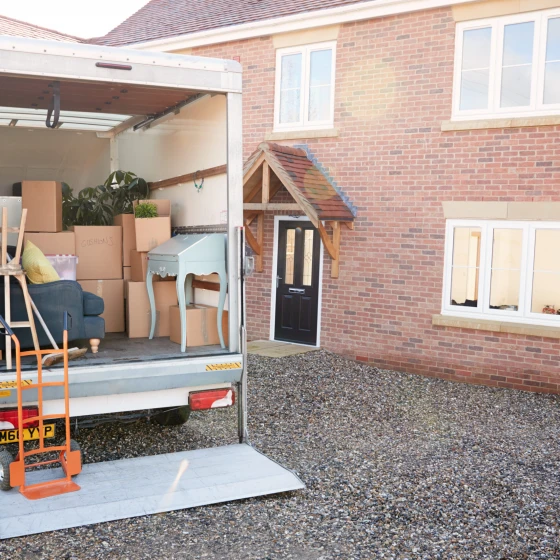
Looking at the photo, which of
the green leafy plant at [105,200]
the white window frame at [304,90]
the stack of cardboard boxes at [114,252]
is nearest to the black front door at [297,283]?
the white window frame at [304,90]

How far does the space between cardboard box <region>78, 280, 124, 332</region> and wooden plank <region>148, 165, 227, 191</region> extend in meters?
1.07

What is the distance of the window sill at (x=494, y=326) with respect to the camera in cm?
899

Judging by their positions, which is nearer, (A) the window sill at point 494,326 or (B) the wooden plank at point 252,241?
(A) the window sill at point 494,326

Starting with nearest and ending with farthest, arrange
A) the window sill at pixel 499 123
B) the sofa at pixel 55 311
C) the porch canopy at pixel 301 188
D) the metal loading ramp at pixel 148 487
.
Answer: the metal loading ramp at pixel 148 487 → the sofa at pixel 55 311 → the window sill at pixel 499 123 → the porch canopy at pixel 301 188

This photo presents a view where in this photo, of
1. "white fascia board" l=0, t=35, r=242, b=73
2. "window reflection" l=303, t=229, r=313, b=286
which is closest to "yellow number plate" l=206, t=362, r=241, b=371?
"white fascia board" l=0, t=35, r=242, b=73

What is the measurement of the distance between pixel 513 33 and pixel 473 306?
3.63 m

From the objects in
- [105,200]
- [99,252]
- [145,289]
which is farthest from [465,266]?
[99,252]

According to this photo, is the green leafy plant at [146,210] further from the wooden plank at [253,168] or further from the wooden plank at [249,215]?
the wooden plank at [249,215]

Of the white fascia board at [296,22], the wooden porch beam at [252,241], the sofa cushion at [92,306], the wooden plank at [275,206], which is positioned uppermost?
the white fascia board at [296,22]

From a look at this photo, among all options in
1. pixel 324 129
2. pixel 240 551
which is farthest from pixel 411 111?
pixel 240 551

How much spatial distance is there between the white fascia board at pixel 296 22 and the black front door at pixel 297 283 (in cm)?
303

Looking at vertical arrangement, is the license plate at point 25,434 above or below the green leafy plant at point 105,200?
below

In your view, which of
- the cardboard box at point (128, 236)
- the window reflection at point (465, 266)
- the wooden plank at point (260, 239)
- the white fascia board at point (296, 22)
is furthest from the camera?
the wooden plank at point (260, 239)

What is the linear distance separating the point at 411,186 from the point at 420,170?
253mm
